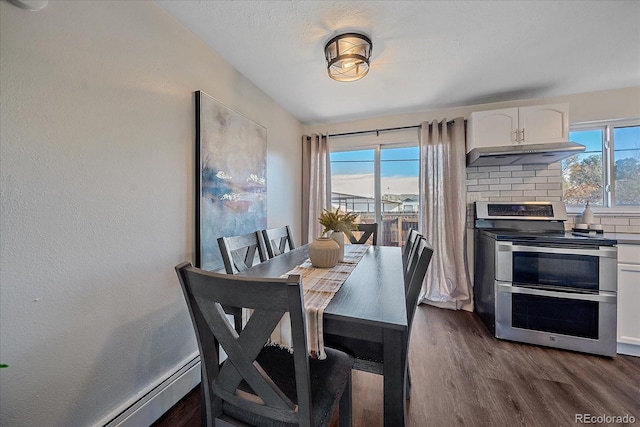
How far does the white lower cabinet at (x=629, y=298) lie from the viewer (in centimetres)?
192

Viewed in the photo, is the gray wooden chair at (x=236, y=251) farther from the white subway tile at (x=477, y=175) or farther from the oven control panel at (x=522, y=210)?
the white subway tile at (x=477, y=175)

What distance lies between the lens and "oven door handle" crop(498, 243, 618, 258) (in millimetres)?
1932

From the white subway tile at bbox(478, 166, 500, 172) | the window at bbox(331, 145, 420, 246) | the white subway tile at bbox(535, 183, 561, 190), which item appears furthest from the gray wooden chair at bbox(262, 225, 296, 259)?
the white subway tile at bbox(535, 183, 561, 190)

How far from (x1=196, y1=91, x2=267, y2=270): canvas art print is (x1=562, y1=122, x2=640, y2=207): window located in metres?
3.28

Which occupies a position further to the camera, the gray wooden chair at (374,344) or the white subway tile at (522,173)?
the white subway tile at (522,173)

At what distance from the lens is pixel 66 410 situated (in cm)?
103

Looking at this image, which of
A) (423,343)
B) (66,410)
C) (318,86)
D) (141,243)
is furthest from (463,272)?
(66,410)

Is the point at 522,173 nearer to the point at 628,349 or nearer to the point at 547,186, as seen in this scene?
the point at 547,186

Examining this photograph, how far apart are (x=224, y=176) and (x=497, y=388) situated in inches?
94.4

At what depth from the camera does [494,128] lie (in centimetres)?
246

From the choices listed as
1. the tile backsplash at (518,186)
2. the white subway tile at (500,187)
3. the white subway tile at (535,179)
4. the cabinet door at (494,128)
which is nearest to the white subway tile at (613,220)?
the tile backsplash at (518,186)

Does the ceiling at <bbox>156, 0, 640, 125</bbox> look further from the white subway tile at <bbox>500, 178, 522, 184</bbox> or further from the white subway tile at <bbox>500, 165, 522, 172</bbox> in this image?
the white subway tile at <bbox>500, 178, 522, 184</bbox>

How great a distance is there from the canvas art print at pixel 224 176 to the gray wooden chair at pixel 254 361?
96 cm

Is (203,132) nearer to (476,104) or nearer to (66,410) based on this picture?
(66,410)
